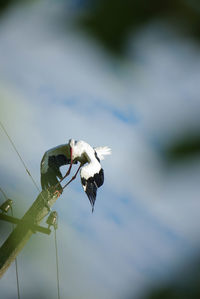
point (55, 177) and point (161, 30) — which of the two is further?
point (55, 177)

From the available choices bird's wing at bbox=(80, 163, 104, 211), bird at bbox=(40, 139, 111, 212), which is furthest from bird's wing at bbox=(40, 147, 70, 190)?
bird's wing at bbox=(80, 163, 104, 211)

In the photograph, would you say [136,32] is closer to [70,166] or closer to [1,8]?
[1,8]

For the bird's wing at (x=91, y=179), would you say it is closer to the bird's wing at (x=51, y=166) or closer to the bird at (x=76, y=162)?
the bird at (x=76, y=162)

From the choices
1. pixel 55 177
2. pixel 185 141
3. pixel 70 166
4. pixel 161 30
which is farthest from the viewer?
pixel 70 166

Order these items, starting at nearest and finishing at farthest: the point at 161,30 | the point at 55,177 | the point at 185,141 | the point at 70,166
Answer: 1. the point at 161,30
2. the point at 185,141
3. the point at 55,177
4. the point at 70,166

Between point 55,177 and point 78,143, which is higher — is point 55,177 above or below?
below

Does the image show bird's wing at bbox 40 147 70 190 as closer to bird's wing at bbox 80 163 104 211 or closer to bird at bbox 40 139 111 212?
bird at bbox 40 139 111 212

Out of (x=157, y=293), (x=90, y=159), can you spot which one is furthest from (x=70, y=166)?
(x=157, y=293)

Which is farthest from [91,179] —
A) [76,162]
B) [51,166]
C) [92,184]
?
[76,162]
